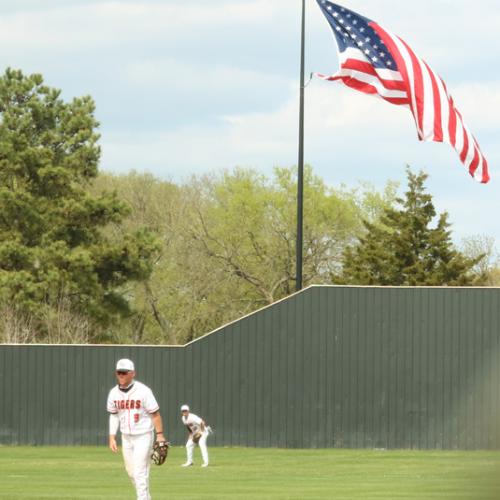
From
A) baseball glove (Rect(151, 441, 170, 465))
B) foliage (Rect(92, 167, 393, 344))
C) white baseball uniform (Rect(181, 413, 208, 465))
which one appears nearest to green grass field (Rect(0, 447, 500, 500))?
white baseball uniform (Rect(181, 413, 208, 465))

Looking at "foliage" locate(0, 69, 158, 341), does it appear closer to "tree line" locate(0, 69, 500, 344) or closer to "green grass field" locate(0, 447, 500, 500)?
"tree line" locate(0, 69, 500, 344)

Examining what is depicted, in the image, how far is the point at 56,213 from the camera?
45.9 m

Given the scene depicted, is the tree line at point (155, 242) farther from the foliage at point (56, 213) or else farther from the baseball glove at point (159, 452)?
the baseball glove at point (159, 452)

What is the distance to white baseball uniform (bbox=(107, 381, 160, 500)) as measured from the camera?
13875 millimetres

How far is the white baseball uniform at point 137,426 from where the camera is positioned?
13875 mm

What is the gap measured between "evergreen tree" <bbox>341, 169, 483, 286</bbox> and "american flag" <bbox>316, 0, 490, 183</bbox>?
2411 cm

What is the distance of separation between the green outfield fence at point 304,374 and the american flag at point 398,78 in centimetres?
656

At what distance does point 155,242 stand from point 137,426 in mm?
32853

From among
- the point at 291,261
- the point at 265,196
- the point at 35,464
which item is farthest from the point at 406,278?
the point at 35,464

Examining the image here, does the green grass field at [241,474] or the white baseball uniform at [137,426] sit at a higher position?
the white baseball uniform at [137,426]

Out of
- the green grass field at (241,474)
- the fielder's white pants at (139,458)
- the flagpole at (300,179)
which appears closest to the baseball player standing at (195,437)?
the green grass field at (241,474)

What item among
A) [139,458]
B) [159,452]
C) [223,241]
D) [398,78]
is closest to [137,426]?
[139,458]

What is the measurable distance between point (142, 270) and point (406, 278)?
12286 mm

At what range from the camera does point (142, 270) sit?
153 ft
